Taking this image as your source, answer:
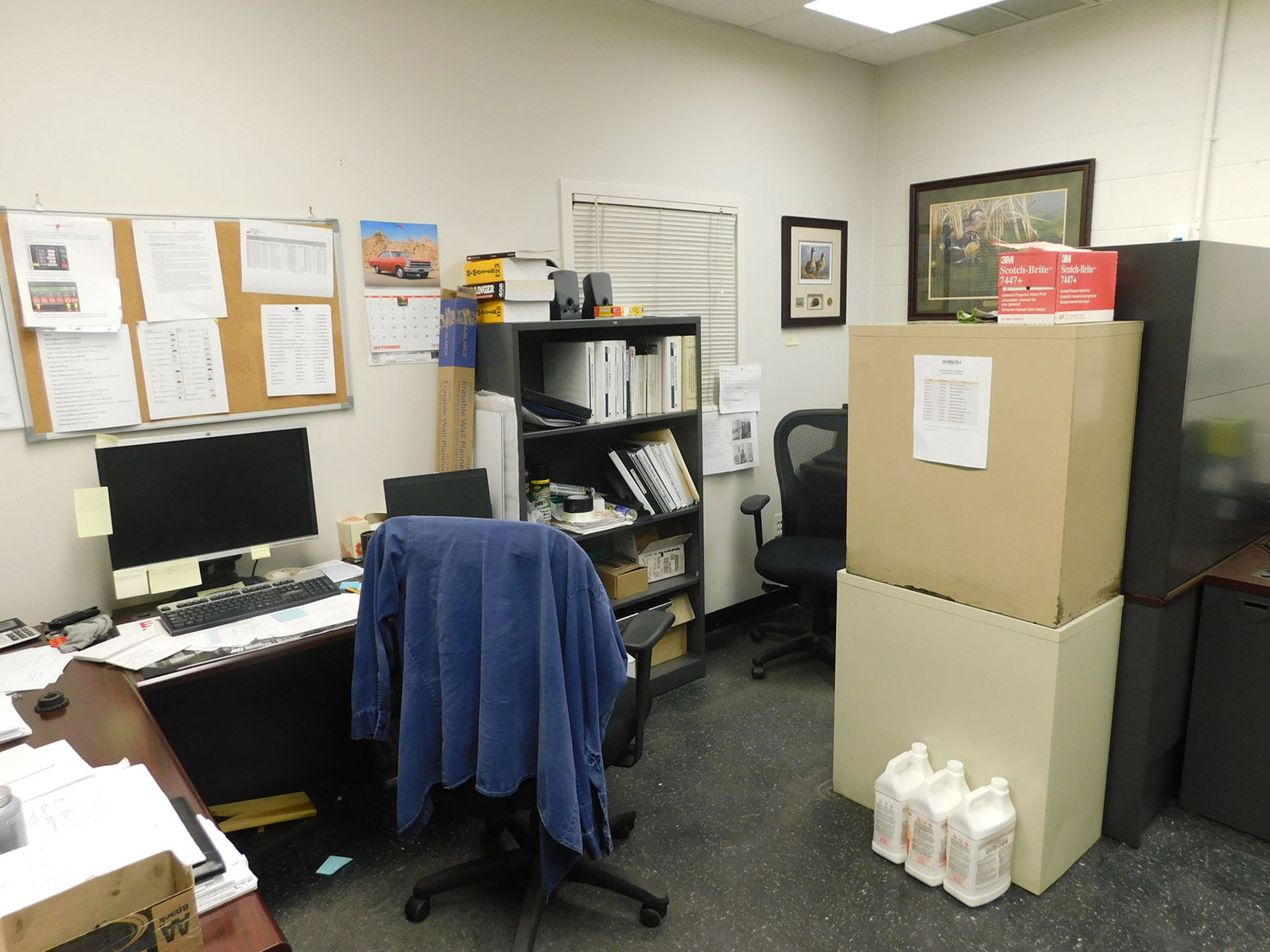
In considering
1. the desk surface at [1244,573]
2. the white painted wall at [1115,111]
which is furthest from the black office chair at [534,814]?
the white painted wall at [1115,111]

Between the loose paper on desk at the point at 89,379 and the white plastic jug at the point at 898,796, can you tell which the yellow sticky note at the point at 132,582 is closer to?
the loose paper on desk at the point at 89,379

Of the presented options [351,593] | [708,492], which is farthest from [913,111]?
[351,593]

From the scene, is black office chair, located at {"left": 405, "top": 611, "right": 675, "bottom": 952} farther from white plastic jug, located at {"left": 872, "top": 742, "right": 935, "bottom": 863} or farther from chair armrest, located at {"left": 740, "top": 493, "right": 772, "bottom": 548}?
chair armrest, located at {"left": 740, "top": 493, "right": 772, "bottom": 548}

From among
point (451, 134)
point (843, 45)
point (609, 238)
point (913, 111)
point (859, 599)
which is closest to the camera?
point (859, 599)

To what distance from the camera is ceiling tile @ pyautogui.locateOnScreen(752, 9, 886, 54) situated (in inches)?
129

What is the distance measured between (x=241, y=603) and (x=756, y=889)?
156 centimetres

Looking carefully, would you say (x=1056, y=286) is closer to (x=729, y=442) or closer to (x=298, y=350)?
(x=729, y=442)

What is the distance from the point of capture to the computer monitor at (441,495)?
99.0 inches

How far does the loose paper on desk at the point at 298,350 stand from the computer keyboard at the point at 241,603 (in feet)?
1.97

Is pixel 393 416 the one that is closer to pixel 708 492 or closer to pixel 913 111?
pixel 708 492

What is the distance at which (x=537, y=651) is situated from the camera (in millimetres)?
1673

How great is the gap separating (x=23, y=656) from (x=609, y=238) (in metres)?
2.31

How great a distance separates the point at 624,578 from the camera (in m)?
3.07

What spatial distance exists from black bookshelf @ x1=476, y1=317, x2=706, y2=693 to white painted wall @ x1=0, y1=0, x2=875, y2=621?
36 centimetres
